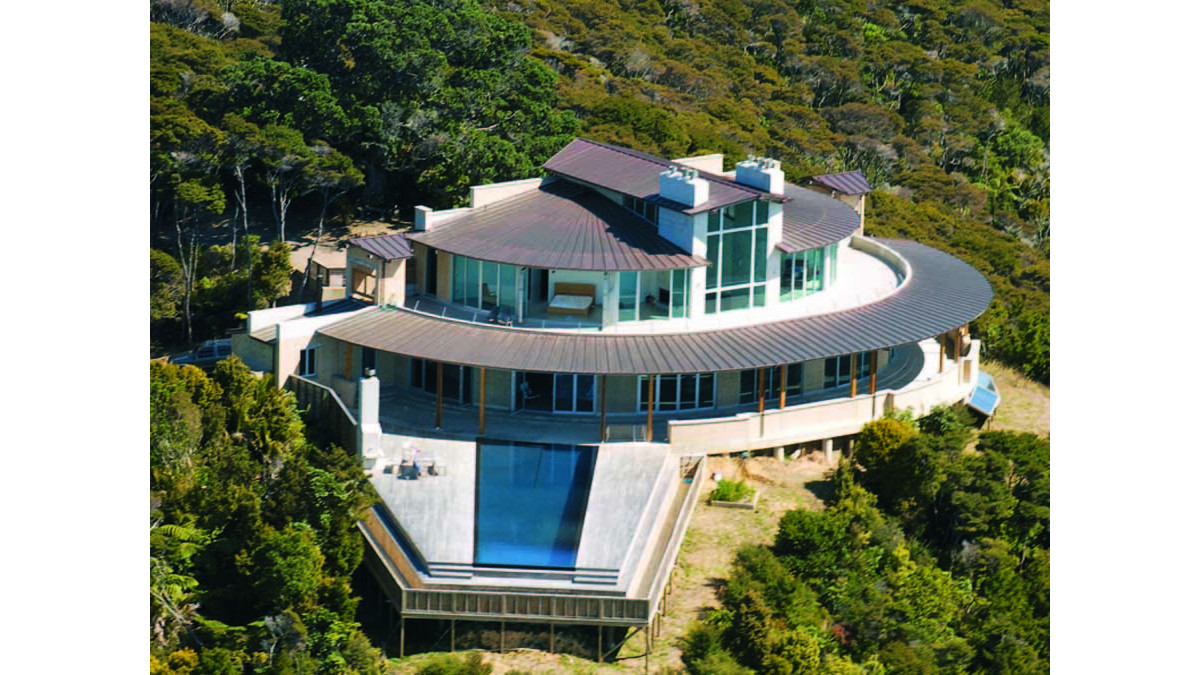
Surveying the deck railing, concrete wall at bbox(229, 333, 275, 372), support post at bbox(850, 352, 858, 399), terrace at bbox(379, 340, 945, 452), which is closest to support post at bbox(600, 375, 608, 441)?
terrace at bbox(379, 340, 945, 452)

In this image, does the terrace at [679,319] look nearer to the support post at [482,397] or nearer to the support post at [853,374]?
the support post at [853,374]

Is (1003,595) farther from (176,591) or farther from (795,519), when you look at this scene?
(176,591)

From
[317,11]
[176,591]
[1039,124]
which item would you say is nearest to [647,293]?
[176,591]

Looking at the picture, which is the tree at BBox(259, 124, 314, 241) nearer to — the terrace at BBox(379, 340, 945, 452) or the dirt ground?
the terrace at BBox(379, 340, 945, 452)

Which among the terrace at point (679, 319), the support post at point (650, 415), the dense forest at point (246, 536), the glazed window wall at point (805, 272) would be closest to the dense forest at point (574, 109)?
the terrace at point (679, 319)

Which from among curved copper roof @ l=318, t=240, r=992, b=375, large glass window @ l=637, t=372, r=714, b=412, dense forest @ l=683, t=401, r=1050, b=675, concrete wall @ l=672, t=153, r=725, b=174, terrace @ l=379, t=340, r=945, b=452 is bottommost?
dense forest @ l=683, t=401, r=1050, b=675
